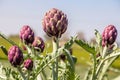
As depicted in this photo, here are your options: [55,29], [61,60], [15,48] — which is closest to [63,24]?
[55,29]

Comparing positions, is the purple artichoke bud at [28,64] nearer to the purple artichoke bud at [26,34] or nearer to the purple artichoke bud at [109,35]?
the purple artichoke bud at [26,34]

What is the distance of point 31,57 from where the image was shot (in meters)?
1.10

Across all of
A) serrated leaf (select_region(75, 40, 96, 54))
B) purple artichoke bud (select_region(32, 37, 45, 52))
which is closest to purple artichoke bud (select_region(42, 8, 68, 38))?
serrated leaf (select_region(75, 40, 96, 54))

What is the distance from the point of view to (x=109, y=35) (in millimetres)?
1111

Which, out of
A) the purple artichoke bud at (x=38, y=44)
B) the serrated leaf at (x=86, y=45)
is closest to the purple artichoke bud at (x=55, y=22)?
the serrated leaf at (x=86, y=45)

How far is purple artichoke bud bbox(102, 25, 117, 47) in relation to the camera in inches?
43.6

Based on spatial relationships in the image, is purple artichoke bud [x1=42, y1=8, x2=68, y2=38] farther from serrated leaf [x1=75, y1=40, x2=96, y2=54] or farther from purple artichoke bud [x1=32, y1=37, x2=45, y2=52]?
purple artichoke bud [x1=32, y1=37, x2=45, y2=52]

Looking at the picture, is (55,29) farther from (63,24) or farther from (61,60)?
(61,60)

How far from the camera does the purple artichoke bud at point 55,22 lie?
1012 millimetres

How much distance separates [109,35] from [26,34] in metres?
0.23

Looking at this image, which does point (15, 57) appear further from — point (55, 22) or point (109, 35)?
point (109, 35)

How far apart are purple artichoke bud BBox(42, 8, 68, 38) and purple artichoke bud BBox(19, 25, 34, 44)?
110mm

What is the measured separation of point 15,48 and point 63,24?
134 millimetres

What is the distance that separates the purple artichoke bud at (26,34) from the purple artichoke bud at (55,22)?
0.36 ft
